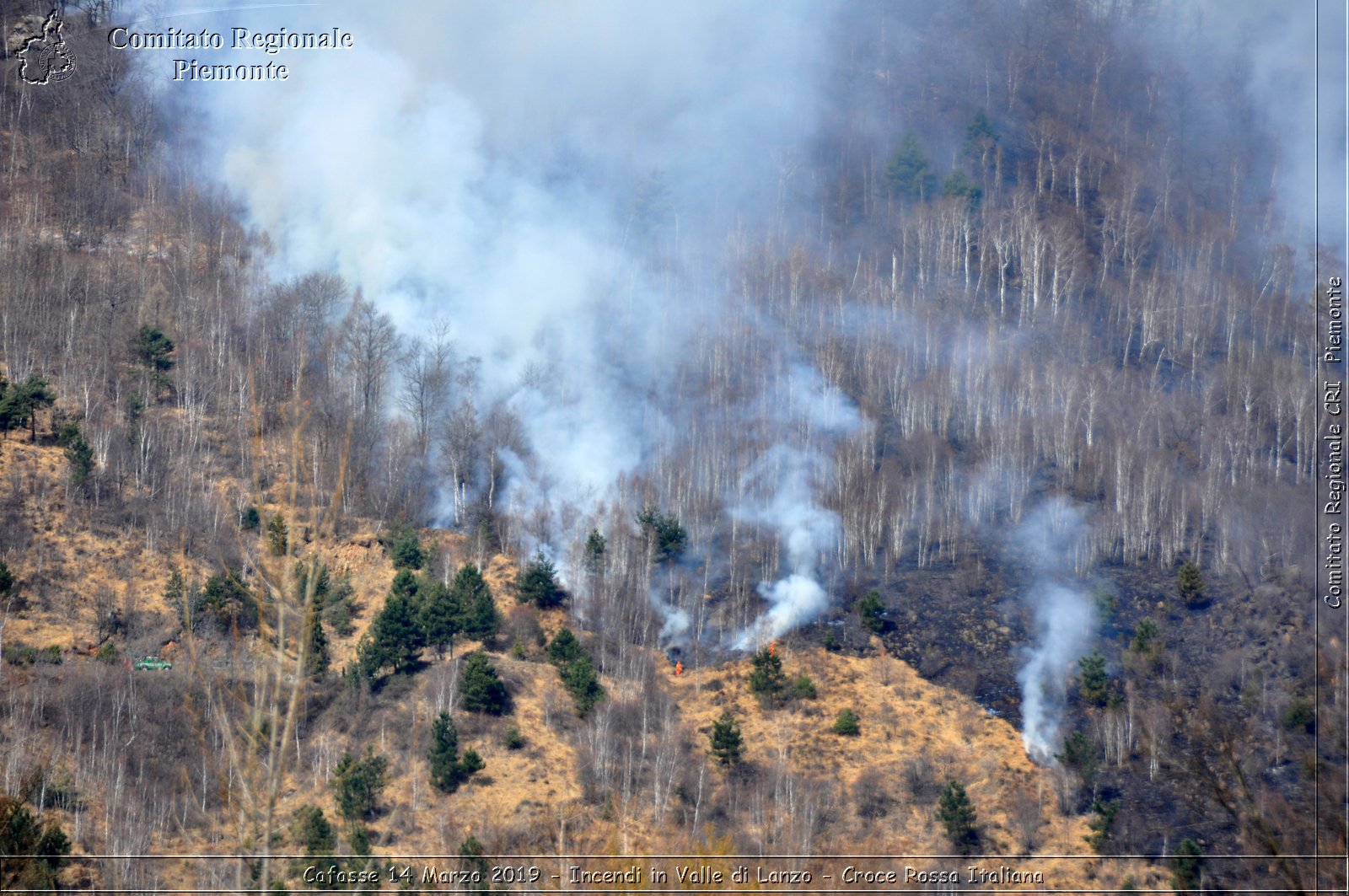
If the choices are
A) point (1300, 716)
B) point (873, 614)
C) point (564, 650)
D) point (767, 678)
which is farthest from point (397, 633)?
point (1300, 716)

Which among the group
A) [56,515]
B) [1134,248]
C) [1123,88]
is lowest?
[56,515]

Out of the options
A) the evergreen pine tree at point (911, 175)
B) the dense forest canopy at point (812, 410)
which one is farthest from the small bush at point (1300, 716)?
the evergreen pine tree at point (911, 175)

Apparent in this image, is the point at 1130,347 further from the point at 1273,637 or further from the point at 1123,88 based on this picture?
the point at 1123,88

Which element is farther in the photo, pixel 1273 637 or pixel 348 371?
pixel 348 371

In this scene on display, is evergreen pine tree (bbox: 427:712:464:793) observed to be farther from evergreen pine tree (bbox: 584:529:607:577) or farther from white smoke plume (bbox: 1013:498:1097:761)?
white smoke plume (bbox: 1013:498:1097:761)

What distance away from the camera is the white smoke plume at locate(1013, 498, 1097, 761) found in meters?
48.2

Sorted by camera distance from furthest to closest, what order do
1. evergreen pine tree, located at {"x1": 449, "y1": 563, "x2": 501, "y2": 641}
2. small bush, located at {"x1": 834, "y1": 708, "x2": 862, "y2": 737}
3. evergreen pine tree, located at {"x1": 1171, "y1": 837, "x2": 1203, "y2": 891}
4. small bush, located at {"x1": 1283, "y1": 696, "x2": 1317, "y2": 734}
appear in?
1. evergreen pine tree, located at {"x1": 449, "y1": 563, "x2": 501, "y2": 641}
2. small bush, located at {"x1": 834, "y1": 708, "x2": 862, "y2": 737}
3. small bush, located at {"x1": 1283, "y1": 696, "x2": 1317, "y2": 734}
4. evergreen pine tree, located at {"x1": 1171, "y1": 837, "x2": 1203, "y2": 891}

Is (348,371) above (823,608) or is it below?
above

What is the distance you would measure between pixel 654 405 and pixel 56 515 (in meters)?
33.1

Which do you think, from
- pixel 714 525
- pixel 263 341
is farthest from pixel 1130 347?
pixel 263 341

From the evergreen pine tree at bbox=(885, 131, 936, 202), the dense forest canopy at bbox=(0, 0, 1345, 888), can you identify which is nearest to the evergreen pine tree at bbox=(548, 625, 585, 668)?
the dense forest canopy at bbox=(0, 0, 1345, 888)

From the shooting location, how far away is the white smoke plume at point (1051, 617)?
48.2 m

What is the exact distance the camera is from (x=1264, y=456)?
67.4 meters

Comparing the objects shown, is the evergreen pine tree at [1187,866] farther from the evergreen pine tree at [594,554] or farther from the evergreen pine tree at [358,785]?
the evergreen pine tree at [594,554]
